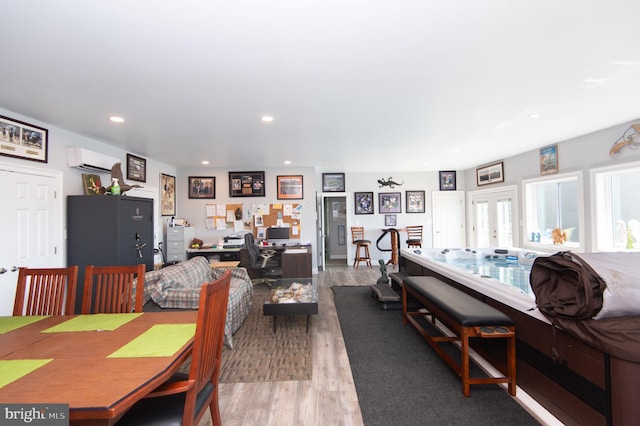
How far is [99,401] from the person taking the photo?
0.87 meters

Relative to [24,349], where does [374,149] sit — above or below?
above

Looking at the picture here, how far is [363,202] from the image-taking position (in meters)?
7.18

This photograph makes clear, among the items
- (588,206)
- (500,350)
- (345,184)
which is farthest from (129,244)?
(588,206)

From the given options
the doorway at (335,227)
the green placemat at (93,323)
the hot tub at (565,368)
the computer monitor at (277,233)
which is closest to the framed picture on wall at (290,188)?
the computer monitor at (277,233)

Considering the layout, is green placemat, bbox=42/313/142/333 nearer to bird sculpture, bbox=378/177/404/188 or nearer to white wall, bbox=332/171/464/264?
white wall, bbox=332/171/464/264

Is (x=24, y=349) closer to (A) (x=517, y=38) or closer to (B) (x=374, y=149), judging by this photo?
(A) (x=517, y=38)

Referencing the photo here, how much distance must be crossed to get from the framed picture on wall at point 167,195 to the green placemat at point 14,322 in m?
4.01

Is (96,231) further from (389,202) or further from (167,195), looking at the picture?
(389,202)

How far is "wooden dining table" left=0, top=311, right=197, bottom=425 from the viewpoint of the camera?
0.89 meters

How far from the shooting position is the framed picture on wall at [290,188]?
20.0 feet

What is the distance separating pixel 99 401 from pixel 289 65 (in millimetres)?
2084

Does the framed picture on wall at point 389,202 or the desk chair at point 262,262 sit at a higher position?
the framed picture on wall at point 389,202

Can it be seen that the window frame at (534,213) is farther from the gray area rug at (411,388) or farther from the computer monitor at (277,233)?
the computer monitor at (277,233)

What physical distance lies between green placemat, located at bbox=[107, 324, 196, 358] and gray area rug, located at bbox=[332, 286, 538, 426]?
4.16ft
